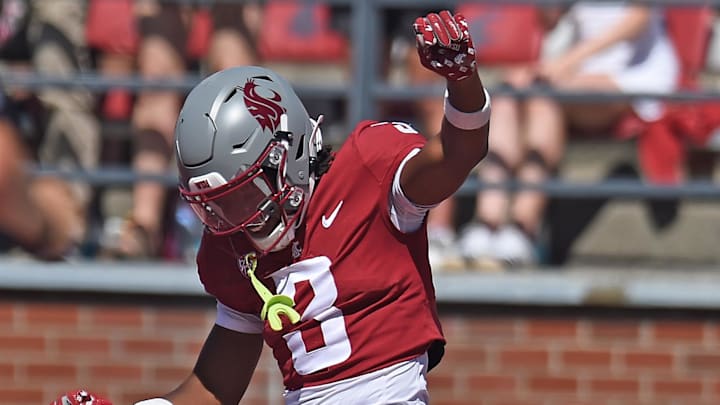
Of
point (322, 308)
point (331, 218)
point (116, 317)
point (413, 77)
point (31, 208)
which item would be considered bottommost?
point (116, 317)

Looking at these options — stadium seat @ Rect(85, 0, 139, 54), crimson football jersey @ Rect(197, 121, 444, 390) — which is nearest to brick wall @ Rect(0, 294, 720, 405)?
stadium seat @ Rect(85, 0, 139, 54)

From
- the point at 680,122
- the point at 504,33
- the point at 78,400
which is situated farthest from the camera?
the point at 504,33

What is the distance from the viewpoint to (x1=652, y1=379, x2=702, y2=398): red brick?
18.0ft

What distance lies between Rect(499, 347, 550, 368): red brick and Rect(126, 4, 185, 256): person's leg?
152 centimetres

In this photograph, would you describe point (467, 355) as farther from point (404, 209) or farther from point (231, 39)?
point (404, 209)

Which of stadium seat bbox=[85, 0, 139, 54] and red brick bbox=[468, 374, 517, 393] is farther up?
stadium seat bbox=[85, 0, 139, 54]

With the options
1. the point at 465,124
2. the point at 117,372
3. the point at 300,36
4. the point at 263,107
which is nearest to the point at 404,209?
the point at 465,124

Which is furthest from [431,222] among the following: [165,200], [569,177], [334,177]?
[334,177]

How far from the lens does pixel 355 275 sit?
3467 mm

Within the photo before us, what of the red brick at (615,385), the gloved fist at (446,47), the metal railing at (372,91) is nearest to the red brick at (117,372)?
the metal railing at (372,91)

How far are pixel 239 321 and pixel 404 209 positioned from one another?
59 centimetres

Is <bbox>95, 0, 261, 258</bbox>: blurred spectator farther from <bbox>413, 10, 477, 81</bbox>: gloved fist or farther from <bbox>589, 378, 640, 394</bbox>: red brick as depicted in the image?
<bbox>413, 10, 477, 81</bbox>: gloved fist

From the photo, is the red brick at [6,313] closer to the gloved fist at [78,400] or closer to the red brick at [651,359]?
the gloved fist at [78,400]

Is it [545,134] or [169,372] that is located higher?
[545,134]
